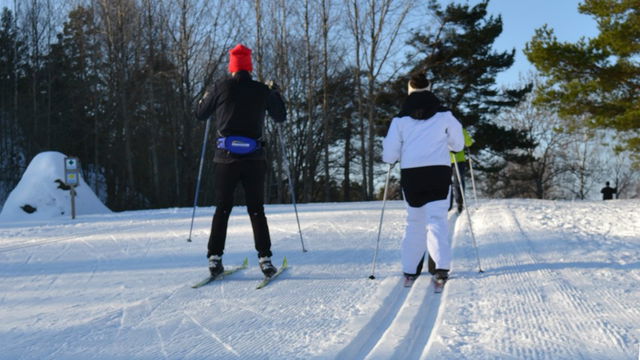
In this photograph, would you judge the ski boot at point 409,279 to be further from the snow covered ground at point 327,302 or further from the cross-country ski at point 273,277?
the cross-country ski at point 273,277

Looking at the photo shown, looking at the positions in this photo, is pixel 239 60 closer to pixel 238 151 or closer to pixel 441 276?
pixel 238 151

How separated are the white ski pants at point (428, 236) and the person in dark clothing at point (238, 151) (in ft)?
3.82

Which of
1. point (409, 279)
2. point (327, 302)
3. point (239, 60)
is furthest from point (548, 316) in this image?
point (239, 60)

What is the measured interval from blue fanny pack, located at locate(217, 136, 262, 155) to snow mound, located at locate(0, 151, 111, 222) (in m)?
8.92

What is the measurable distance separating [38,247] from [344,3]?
22.8m

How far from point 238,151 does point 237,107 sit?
15.4 inches

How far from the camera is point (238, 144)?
4207 mm

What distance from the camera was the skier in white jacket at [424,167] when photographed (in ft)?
13.2

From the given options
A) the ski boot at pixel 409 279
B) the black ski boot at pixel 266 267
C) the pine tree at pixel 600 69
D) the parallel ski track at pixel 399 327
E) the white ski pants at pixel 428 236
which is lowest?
the parallel ski track at pixel 399 327

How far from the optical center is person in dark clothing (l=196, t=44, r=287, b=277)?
4254 mm

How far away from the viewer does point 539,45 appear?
1755cm

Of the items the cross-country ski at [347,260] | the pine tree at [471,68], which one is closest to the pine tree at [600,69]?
the cross-country ski at [347,260]

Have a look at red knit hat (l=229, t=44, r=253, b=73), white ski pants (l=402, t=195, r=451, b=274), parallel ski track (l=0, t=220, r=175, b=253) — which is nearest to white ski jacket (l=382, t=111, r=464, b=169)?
white ski pants (l=402, t=195, r=451, b=274)

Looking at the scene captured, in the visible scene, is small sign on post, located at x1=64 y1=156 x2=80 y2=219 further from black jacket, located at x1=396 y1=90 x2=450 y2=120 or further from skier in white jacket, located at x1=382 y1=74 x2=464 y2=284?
black jacket, located at x1=396 y1=90 x2=450 y2=120
